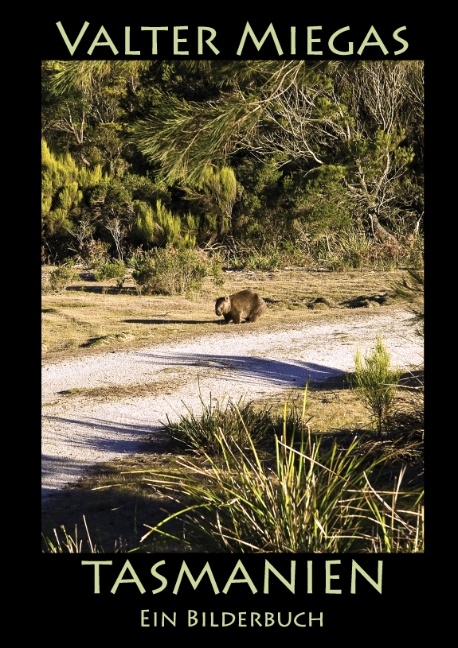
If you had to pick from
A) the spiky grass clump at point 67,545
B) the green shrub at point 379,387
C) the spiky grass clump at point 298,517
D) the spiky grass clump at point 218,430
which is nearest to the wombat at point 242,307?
the green shrub at point 379,387

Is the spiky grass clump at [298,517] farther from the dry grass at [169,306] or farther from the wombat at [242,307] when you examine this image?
the wombat at [242,307]

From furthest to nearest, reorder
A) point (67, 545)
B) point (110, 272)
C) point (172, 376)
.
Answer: point (110, 272), point (172, 376), point (67, 545)

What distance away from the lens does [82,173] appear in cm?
1883

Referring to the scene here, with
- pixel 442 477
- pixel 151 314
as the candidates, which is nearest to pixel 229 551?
pixel 442 477

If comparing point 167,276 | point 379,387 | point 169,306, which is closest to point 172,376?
point 379,387

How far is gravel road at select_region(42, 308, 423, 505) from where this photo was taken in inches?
248

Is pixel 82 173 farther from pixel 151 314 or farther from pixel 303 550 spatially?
pixel 303 550

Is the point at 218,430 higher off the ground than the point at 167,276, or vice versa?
the point at 167,276

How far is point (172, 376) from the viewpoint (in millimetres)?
8320

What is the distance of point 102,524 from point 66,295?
953 cm

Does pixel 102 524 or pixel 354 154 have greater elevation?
pixel 354 154

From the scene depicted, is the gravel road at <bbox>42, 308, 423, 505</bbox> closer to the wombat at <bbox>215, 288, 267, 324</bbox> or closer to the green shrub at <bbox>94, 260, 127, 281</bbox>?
the wombat at <bbox>215, 288, 267, 324</bbox>

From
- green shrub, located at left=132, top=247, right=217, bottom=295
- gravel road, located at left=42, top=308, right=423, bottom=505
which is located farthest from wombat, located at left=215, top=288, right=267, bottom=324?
green shrub, located at left=132, top=247, right=217, bottom=295

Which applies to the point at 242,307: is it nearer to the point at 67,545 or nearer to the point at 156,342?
the point at 156,342
